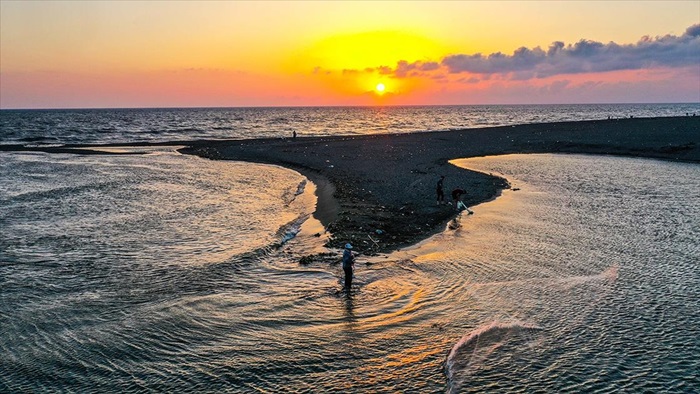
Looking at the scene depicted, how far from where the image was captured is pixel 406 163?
161 feet

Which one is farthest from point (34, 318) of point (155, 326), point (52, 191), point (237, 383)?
point (52, 191)

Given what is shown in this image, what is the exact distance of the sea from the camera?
12359 millimetres

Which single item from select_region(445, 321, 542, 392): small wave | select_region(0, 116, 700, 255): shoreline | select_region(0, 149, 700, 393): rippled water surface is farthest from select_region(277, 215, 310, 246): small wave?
select_region(445, 321, 542, 392): small wave

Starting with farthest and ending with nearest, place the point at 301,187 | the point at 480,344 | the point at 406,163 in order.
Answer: the point at 406,163
the point at 301,187
the point at 480,344

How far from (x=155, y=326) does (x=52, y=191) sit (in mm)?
29232

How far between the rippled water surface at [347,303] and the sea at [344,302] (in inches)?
2.7

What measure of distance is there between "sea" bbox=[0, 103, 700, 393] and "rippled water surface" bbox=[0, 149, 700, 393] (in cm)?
7

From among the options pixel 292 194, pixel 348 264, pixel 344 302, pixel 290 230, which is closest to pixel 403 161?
pixel 292 194

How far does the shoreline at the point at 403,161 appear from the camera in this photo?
26.0m

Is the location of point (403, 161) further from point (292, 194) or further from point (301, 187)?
point (292, 194)

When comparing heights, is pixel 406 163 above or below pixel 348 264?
above

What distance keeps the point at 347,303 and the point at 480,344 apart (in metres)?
4.82

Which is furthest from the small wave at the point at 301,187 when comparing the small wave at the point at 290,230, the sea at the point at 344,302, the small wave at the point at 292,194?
the small wave at the point at 290,230

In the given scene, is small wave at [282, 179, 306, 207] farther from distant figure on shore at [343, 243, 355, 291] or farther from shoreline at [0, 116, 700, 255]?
distant figure on shore at [343, 243, 355, 291]
